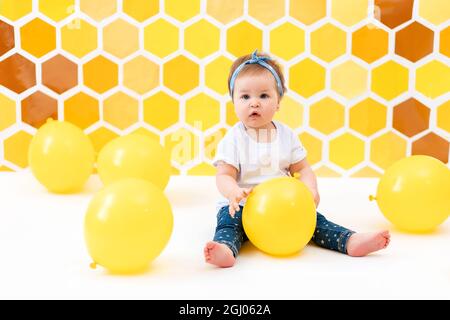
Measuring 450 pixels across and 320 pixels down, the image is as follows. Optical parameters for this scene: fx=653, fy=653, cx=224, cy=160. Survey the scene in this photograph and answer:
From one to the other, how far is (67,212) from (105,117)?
577mm

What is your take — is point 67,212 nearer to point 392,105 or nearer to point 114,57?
point 114,57

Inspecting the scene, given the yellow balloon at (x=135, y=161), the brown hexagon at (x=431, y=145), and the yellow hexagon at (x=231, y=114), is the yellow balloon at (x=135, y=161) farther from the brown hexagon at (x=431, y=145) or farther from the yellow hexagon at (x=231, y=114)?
the brown hexagon at (x=431, y=145)

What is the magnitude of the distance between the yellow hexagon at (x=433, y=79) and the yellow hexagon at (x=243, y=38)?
572 mm

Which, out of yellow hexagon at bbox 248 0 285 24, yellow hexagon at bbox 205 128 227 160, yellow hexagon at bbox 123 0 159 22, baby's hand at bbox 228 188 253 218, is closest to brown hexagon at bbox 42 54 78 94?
yellow hexagon at bbox 123 0 159 22

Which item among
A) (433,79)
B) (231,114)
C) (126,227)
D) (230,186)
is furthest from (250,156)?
(433,79)

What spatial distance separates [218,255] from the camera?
4.36 ft

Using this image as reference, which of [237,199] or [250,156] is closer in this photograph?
[237,199]

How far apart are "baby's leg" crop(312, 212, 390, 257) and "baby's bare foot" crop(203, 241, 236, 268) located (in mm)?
255

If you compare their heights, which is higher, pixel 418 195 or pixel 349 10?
pixel 349 10

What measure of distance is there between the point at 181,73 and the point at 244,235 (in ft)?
2.94

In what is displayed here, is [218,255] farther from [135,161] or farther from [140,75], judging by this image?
[140,75]

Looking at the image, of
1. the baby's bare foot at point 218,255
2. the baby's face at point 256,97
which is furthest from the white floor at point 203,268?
the baby's face at point 256,97

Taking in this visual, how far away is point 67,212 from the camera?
1794 millimetres
